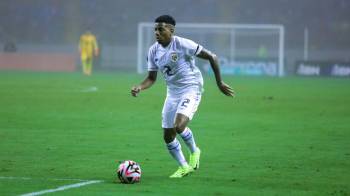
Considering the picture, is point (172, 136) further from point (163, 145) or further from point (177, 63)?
point (163, 145)

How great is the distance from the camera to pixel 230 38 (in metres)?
49.6

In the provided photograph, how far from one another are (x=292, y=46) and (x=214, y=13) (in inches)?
253

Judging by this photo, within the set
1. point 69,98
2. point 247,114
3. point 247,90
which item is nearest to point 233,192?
point 247,114

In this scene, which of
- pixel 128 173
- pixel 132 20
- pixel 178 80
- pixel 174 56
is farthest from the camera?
pixel 132 20

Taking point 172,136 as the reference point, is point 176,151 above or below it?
below

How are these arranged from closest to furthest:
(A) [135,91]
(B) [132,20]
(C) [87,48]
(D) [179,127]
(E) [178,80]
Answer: (D) [179,127] → (A) [135,91] → (E) [178,80] → (C) [87,48] → (B) [132,20]

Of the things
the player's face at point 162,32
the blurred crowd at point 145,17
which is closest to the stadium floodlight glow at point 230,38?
the blurred crowd at point 145,17

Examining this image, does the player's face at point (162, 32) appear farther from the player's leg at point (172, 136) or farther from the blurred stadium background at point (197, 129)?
the blurred stadium background at point (197, 129)

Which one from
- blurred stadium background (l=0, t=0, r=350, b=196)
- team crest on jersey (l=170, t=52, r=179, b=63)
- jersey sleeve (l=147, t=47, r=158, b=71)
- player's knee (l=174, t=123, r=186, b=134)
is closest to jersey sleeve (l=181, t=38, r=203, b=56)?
team crest on jersey (l=170, t=52, r=179, b=63)

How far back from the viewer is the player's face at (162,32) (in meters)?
11.0

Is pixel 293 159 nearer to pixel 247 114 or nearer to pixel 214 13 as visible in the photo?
pixel 247 114

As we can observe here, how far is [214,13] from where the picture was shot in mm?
59781

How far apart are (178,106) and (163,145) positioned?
376cm

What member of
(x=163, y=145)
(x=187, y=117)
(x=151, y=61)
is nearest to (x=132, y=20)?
(x=163, y=145)
